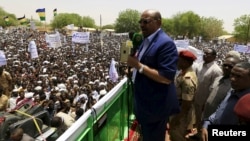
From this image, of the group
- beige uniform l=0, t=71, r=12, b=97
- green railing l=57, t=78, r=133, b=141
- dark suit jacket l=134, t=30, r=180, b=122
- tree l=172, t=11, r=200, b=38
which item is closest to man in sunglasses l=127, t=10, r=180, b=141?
dark suit jacket l=134, t=30, r=180, b=122

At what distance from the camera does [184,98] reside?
3617mm

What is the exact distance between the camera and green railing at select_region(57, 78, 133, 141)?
8.30ft

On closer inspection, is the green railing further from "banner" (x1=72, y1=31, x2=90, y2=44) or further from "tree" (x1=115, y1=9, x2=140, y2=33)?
"tree" (x1=115, y1=9, x2=140, y2=33)

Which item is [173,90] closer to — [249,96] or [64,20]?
[249,96]

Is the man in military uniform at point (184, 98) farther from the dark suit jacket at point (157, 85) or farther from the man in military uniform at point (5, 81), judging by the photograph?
the man in military uniform at point (5, 81)

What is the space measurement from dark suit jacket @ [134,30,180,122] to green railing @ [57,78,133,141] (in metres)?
0.42

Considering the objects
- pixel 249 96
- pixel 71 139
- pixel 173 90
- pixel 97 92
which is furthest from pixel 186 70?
pixel 97 92

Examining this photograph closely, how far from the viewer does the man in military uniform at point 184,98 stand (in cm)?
362

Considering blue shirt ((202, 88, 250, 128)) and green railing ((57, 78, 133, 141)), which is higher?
blue shirt ((202, 88, 250, 128))

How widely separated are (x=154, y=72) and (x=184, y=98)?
1.24 metres

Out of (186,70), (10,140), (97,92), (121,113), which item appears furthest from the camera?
(97,92)

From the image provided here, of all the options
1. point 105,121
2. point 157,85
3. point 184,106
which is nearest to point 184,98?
point 184,106

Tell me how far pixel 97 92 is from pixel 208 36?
70919mm

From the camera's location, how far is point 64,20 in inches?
3602
